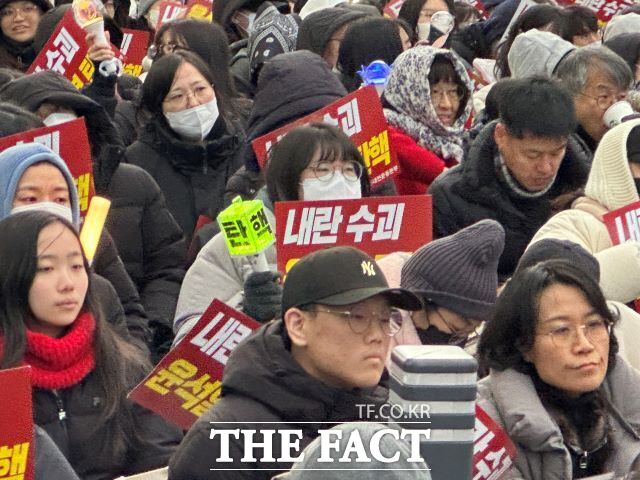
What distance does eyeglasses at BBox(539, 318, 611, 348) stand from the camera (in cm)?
557

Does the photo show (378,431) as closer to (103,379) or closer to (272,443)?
(272,443)

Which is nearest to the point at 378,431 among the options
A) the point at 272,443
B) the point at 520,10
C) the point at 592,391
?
the point at 272,443

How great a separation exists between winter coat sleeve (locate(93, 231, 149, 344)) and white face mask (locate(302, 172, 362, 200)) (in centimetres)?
77

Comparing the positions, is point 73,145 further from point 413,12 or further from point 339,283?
point 413,12

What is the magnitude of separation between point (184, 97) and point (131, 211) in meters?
1.08

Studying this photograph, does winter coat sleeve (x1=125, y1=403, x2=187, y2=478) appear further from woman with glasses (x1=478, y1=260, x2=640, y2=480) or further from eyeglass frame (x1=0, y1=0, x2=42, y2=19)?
eyeglass frame (x1=0, y1=0, x2=42, y2=19)

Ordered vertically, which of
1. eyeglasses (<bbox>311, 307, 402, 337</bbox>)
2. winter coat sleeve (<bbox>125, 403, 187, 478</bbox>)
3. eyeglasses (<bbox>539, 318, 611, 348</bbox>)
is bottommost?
winter coat sleeve (<bbox>125, 403, 187, 478</bbox>)

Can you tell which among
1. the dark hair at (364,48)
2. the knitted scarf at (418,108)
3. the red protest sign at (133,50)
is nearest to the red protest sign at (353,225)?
the knitted scarf at (418,108)

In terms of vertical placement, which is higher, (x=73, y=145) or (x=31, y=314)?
(x=73, y=145)

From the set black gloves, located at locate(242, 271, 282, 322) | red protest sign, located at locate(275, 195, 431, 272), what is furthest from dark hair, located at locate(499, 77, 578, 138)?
black gloves, located at locate(242, 271, 282, 322)

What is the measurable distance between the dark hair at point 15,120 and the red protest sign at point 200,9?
17.0 ft

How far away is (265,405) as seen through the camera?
16.1 feet

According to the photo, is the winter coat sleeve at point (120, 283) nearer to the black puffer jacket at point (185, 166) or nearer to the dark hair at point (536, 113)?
the black puffer jacket at point (185, 166)

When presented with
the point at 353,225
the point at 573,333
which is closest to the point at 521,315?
the point at 573,333
